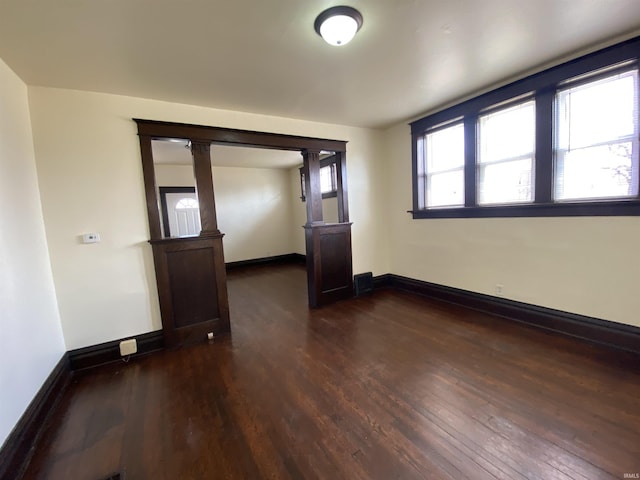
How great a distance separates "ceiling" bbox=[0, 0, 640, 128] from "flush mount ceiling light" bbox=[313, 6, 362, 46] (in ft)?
0.15

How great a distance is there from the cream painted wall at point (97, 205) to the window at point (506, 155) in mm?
3299

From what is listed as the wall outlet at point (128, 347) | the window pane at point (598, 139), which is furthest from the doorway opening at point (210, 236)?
the window pane at point (598, 139)

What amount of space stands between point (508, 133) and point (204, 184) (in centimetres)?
340

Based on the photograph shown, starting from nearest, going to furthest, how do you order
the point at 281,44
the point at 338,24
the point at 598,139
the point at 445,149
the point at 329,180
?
the point at 338,24
the point at 281,44
the point at 598,139
the point at 445,149
the point at 329,180

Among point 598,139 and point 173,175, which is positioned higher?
point 173,175

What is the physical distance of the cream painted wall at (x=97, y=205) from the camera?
7.80 feet

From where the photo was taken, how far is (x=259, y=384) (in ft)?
7.00

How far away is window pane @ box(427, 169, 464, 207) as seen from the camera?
348 centimetres

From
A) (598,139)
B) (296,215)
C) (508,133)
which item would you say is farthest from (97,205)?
(296,215)

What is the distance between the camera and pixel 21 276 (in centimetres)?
187

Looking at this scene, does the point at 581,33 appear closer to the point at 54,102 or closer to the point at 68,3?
the point at 68,3

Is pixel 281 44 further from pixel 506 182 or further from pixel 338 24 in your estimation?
pixel 506 182

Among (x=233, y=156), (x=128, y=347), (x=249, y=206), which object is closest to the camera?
(x=128, y=347)

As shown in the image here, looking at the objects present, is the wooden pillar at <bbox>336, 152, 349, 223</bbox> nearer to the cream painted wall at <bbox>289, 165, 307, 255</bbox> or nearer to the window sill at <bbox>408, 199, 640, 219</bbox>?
the window sill at <bbox>408, 199, 640, 219</bbox>
